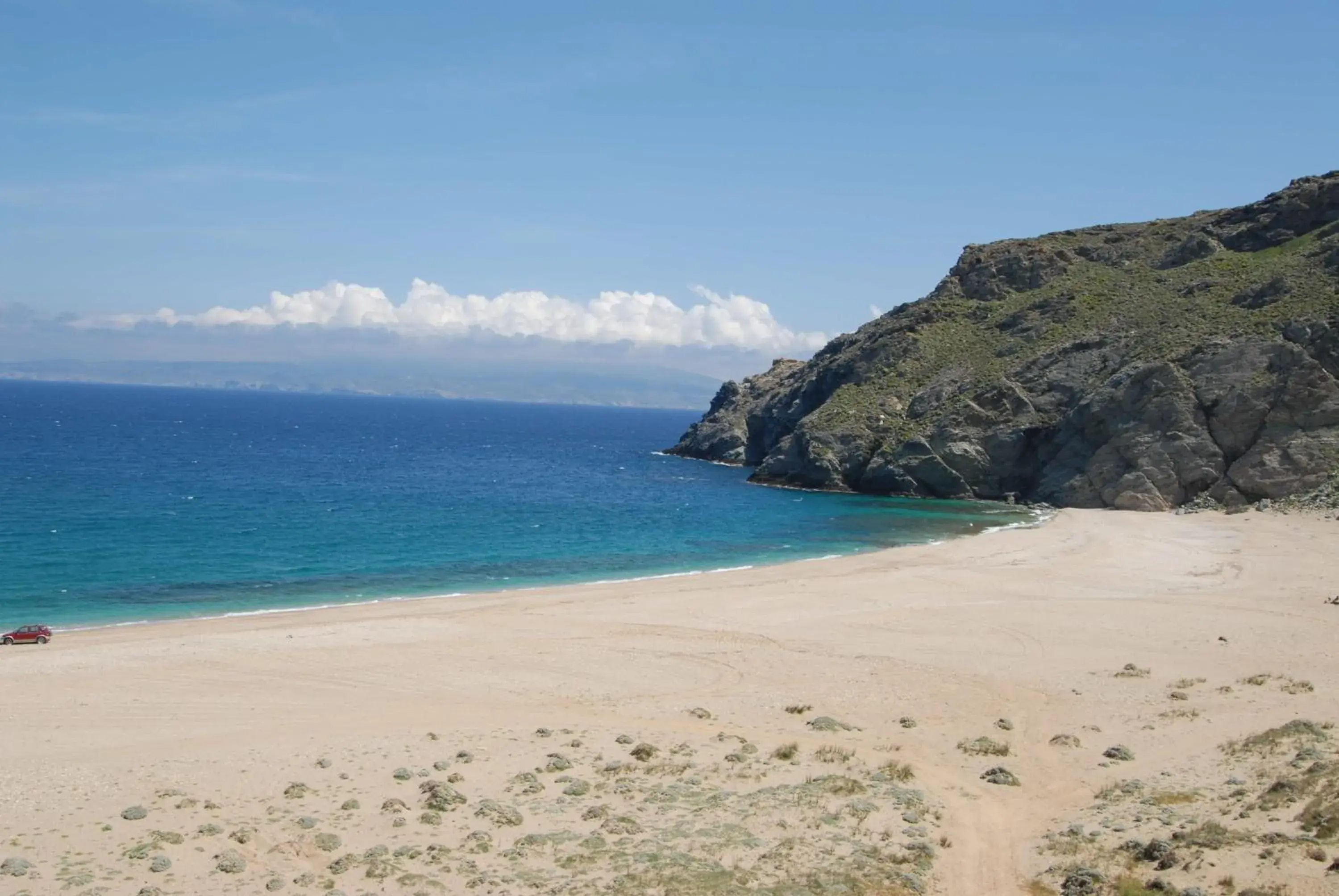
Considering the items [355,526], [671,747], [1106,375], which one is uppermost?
[1106,375]

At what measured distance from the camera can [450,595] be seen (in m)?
42.8

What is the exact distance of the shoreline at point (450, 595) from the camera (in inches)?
1407

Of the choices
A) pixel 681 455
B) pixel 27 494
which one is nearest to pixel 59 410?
pixel 681 455

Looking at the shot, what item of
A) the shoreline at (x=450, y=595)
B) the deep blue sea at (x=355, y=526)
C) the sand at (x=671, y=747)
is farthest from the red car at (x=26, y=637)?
the deep blue sea at (x=355, y=526)

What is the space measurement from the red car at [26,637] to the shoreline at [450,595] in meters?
1.47

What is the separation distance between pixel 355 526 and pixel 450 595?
66.2 ft

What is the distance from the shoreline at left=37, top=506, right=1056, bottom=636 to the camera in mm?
35750

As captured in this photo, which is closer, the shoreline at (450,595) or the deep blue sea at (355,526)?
the shoreline at (450,595)

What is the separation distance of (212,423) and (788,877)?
181474 mm

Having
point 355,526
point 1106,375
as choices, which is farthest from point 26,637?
point 1106,375

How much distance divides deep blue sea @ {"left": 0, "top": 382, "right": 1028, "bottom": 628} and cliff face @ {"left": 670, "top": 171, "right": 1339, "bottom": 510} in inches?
218

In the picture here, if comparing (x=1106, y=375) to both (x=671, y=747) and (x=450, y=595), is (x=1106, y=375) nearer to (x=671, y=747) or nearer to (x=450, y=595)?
(x=450, y=595)

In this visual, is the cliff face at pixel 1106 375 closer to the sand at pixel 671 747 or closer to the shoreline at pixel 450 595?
the shoreline at pixel 450 595

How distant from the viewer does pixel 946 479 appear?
84000 millimetres
